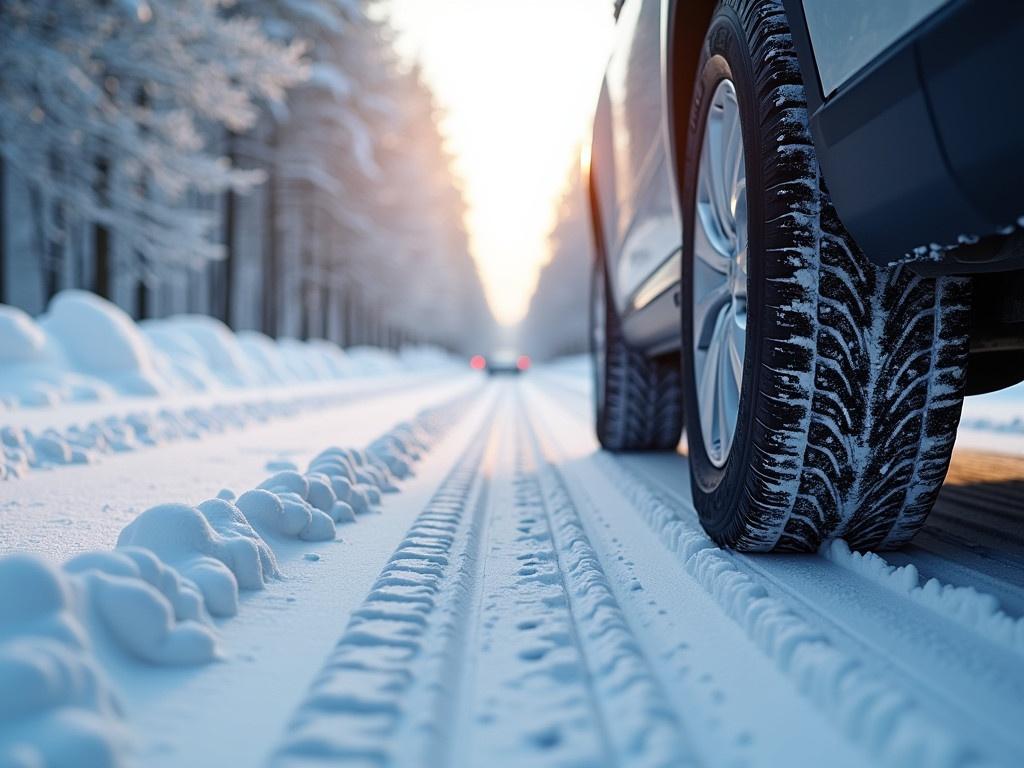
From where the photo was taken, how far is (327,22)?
16578 millimetres

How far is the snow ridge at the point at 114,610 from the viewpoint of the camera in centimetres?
97

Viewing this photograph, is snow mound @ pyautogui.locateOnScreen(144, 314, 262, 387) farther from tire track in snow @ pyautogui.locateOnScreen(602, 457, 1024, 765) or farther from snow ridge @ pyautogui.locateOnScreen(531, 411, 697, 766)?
tire track in snow @ pyautogui.locateOnScreen(602, 457, 1024, 765)

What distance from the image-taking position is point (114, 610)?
1.27 meters

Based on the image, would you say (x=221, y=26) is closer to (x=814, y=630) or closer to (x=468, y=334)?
(x=814, y=630)

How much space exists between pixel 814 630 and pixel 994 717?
1.11 feet

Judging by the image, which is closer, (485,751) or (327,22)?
(485,751)

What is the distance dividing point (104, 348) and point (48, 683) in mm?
6983

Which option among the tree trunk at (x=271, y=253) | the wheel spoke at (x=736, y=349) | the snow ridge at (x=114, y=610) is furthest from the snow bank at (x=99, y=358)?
the tree trunk at (x=271, y=253)

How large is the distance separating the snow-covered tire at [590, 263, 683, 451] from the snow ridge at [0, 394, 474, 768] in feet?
8.30

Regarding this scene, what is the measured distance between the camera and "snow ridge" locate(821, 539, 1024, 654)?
4.69ft

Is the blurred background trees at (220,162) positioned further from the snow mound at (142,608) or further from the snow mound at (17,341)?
the snow mound at (142,608)

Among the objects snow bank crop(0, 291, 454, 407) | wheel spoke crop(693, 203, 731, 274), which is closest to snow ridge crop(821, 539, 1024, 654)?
wheel spoke crop(693, 203, 731, 274)

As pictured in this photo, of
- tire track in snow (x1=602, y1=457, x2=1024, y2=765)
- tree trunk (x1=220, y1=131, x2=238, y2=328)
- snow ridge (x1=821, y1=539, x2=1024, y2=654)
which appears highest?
tree trunk (x1=220, y1=131, x2=238, y2=328)

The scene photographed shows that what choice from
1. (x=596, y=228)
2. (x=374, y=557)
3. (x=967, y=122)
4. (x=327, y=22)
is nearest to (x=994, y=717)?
(x=967, y=122)
